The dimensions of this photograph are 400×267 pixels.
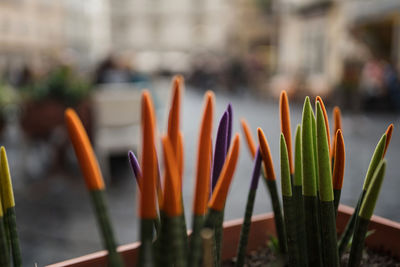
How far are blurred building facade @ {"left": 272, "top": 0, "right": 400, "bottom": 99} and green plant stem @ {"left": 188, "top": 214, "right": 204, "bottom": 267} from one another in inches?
209

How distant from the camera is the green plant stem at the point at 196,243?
1.25 ft

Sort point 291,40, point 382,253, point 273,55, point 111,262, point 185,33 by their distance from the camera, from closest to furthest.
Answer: point 111,262, point 382,253, point 291,40, point 273,55, point 185,33

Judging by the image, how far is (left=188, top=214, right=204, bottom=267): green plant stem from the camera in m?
0.38

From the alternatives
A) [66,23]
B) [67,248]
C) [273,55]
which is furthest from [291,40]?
[66,23]

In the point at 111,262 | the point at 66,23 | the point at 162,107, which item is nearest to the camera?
the point at 111,262

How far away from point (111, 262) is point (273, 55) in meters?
15.5

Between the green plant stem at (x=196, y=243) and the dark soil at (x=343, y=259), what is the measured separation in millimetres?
255

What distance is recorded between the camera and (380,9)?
7945mm

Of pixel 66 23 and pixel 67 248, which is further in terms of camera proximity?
pixel 66 23

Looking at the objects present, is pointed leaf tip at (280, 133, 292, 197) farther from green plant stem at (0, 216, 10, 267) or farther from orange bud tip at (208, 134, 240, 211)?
green plant stem at (0, 216, 10, 267)

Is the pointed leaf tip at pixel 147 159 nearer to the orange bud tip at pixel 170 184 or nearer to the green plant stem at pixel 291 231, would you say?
the orange bud tip at pixel 170 184

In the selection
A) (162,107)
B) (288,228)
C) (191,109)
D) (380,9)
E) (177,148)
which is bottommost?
(191,109)

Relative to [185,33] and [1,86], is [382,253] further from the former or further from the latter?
[185,33]

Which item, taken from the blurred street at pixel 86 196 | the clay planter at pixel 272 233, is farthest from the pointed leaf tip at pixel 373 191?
the blurred street at pixel 86 196
